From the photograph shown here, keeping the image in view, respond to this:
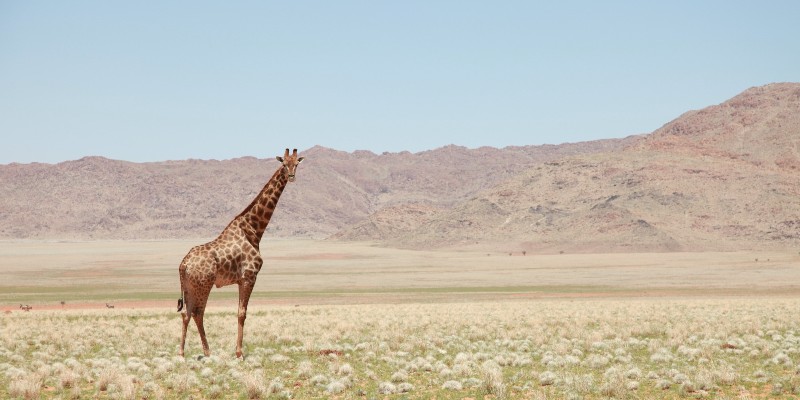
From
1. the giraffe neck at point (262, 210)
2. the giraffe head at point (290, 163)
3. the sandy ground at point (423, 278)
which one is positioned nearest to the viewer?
the giraffe head at point (290, 163)

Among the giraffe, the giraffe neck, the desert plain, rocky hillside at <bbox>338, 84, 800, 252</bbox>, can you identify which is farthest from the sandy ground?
the giraffe neck

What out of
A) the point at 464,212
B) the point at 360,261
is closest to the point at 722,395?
the point at 360,261

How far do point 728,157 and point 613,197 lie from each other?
2859cm

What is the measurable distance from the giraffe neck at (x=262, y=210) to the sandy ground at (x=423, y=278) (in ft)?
84.5


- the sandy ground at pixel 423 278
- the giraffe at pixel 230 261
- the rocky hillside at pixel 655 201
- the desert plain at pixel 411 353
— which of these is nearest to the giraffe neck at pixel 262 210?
the giraffe at pixel 230 261

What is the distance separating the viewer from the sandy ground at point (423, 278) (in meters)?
53.4

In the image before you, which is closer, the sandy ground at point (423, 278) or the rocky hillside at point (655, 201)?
the sandy ground at point (423, 278)

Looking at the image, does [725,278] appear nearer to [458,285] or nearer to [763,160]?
[458,285]

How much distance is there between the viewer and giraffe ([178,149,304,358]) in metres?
16.4

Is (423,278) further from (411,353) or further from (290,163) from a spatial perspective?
(290,163)

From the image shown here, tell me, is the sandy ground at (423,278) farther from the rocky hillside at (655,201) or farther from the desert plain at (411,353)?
the rocky hillside at (655,201)

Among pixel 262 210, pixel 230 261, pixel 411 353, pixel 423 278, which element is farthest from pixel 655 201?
pixel 230 261

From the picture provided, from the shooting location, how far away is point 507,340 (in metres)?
21.5

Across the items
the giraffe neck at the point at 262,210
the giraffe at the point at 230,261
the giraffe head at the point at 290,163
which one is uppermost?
the giraffe head at the point at 290,163
